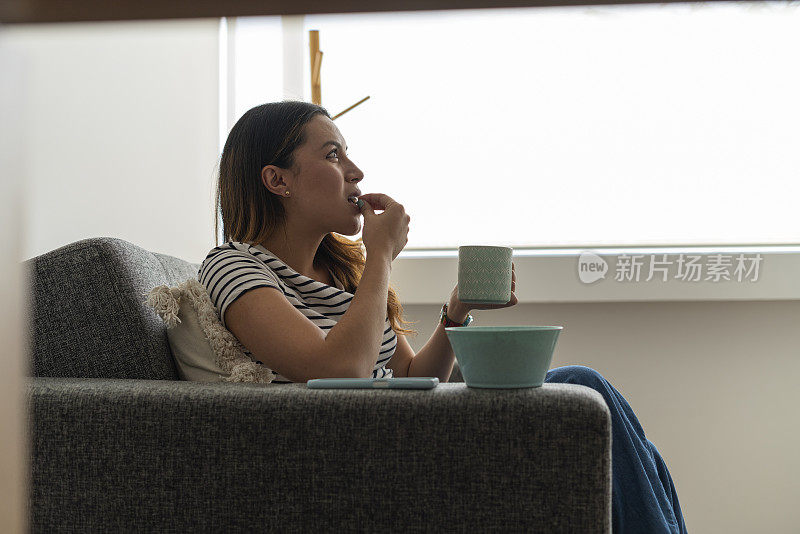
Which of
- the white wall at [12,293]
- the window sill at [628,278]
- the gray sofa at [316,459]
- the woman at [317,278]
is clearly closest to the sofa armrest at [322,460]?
the gray sofa at [316,459]

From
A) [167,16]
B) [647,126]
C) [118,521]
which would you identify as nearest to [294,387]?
[118,521]

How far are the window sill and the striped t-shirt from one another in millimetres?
840

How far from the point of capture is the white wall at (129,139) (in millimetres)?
2289

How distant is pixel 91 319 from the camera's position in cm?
114

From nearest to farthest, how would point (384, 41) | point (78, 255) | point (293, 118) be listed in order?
point (78, 255) → point (293, 118) → point (384, 41)

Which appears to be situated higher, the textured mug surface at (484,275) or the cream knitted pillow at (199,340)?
the textured mug surface at (484,275)

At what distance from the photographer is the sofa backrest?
3.69 ft

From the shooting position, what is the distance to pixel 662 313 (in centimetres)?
229

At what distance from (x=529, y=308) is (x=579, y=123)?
0.62m

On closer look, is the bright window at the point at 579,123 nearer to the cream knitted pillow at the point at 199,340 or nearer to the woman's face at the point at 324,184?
the woman's face at the point at 324,184

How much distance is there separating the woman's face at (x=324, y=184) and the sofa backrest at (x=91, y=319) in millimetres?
352

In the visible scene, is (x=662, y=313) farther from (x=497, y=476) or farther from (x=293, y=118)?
(x=497, y=476)

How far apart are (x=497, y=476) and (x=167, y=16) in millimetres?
623

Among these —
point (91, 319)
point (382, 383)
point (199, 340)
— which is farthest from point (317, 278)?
point (382, 383)
